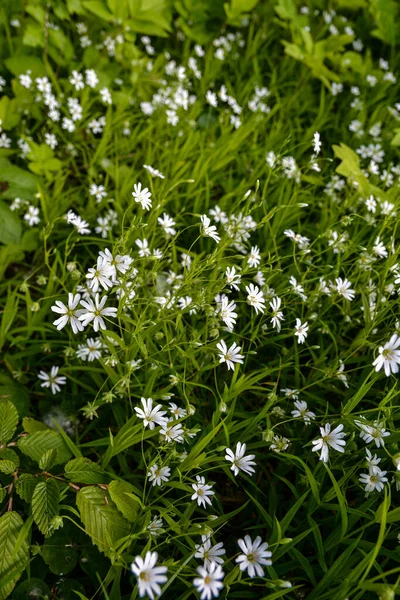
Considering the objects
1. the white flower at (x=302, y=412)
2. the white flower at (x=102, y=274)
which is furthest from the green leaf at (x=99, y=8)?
the white flower at (x=302, y=412)

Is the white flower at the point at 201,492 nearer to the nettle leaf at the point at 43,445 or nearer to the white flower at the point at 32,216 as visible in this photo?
the nettle leaf at the point at 43,445

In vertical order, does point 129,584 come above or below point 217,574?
below

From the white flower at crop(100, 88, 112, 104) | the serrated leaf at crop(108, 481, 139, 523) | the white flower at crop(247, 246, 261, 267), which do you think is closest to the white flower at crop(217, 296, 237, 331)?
the white flower at crop(247, 246, 261, 267)

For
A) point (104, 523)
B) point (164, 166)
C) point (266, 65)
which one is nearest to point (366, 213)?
point (164, 166)

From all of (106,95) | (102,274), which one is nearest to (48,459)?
(102,274)

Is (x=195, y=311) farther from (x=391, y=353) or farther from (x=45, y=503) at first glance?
(x=45, y=503)

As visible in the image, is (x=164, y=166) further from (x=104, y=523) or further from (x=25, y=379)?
(x=104, y=523)
